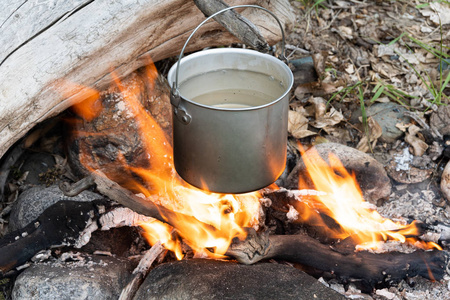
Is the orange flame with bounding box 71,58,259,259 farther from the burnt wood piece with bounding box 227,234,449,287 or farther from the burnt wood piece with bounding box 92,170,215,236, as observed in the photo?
the burnt wood piece with bounding box 227,234,449,287

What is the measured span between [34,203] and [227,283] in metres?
1.22

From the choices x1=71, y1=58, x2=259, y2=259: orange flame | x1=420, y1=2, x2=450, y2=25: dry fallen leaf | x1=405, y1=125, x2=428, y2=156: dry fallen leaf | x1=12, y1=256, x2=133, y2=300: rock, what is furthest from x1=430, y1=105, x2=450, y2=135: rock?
x1=12, y1=256, x2=133, y2=300: rock

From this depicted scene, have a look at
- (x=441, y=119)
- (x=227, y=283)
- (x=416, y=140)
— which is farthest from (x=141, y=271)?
(x=441, y=119)

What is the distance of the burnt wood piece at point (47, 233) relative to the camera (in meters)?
2.27

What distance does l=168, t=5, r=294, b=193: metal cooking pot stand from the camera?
6.40 feet

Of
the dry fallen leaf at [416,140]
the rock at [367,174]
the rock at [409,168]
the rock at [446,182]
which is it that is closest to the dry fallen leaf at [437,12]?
the dry fallen leaf at [416,140]

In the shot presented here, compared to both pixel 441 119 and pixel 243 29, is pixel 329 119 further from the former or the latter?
pixel 243 29

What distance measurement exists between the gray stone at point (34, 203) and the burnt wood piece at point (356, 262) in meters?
1.12

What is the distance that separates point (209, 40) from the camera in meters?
3.03

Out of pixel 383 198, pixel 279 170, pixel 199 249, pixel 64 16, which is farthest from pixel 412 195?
pixel 64 16

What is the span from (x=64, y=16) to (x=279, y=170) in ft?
4.16

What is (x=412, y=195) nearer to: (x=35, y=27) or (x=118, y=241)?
(x=118, y=241)

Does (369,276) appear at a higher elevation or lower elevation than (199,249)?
lower

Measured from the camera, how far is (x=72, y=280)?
7.06ft
